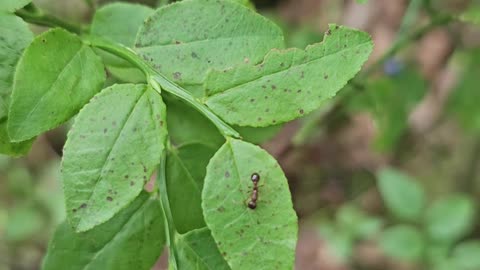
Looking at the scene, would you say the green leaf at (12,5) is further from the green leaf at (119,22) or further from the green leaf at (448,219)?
the green leaf at (448,219)

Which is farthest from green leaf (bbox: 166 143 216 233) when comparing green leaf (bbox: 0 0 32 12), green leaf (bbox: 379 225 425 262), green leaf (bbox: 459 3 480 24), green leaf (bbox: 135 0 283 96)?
green leaf (bbox: 379 225 425 262)

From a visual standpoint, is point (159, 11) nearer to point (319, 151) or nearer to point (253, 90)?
point (253, 90)

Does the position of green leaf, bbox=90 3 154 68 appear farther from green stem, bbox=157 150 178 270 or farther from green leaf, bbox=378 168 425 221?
green leaf, bbox=378 168 425 221

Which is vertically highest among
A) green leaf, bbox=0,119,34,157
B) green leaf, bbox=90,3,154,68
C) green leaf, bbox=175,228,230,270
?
green leaf, bbox=90,3,154,68

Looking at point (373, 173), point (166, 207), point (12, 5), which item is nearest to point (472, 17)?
point (166, 207)

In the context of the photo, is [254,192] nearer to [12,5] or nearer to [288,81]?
[288,81]

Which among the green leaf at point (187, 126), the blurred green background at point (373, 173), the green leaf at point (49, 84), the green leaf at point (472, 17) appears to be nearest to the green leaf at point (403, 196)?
the blurred green background at point (373, 173)
